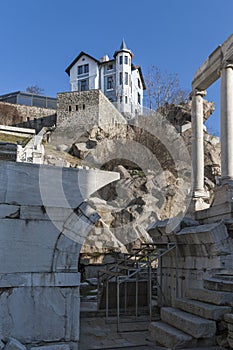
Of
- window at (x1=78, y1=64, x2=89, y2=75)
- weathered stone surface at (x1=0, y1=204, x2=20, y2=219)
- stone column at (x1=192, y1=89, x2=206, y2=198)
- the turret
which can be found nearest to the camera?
weathered stone surface at (x1=0, y1=204, x2=20, y2=219)

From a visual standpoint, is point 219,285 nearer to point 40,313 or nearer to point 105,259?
point 40,313

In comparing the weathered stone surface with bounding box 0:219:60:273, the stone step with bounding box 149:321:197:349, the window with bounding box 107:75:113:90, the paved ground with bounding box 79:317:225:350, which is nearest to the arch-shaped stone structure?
the paved ground with bounding box 79:317:225:350

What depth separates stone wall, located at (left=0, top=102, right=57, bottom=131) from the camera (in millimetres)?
46344

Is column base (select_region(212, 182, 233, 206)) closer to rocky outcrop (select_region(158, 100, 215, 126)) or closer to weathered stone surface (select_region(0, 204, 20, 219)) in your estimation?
weathered stone surface (select_region(0, 204, 20, 219))

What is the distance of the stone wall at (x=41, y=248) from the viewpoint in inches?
187

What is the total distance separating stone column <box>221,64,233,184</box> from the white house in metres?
45.3

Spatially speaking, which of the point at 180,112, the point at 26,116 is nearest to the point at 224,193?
the point at 180,112

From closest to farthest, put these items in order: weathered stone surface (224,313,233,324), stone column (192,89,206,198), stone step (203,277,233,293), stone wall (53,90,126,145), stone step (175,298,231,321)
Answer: weathered stone surface (224,313,233,324), stone step (175,298,231,321), stone step (203,277,233,293), stone column (192,89,206,198), stone wall (53,90,126,145)

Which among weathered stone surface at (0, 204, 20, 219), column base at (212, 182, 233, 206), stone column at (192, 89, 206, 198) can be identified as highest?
stone column at (192, 89, 206, 198)

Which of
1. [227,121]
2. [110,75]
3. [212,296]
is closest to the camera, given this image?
[212,296]

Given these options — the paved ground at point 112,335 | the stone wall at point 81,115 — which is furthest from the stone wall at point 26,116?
the paved ground at point 112,335

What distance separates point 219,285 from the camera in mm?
5824

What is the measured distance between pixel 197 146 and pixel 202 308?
788 cm

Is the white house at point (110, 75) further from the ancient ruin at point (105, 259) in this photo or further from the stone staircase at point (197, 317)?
the stone staircase at point (197, 317)
